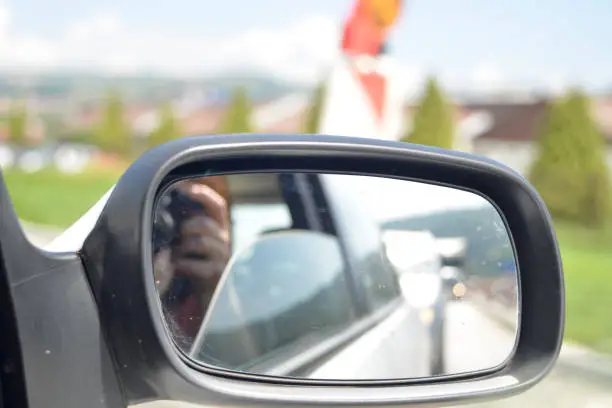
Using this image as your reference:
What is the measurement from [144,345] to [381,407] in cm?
35

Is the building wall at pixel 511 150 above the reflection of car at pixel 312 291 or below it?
below

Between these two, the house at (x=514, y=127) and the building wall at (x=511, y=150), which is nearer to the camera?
the building wall at (x=511, y=150)

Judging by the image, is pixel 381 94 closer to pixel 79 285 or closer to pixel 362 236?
pixel 362 236

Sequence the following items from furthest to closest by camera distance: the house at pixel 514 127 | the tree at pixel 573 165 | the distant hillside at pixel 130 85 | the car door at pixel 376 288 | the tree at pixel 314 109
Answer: the distant hillside at pixel 130 85
the house at pixel 514 127
the tree at pixel 314 109
the tree at pixel 573 165
the car door at pixel 376 288

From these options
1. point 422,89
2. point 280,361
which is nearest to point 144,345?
point 280,361

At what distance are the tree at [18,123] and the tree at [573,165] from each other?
57.8ft

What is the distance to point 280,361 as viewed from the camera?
4.37 feet

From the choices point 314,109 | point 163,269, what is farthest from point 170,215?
point 314,109

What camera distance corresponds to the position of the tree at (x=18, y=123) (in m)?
28.2

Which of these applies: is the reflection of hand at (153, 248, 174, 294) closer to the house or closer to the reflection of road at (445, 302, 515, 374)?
the reflection of road at (445, 302, 515, 374)

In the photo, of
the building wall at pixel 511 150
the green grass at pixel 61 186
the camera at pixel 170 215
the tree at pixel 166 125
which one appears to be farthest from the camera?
the tree at pixel 166 125

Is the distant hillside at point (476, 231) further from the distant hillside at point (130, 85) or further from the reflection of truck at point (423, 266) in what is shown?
the distant hillside at point (130, 85)

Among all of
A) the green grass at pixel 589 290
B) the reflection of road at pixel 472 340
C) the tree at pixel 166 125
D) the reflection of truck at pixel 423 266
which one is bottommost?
the green grass at pixel 589 290

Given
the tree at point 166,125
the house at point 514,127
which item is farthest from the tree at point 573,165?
the tree at point 166,125
